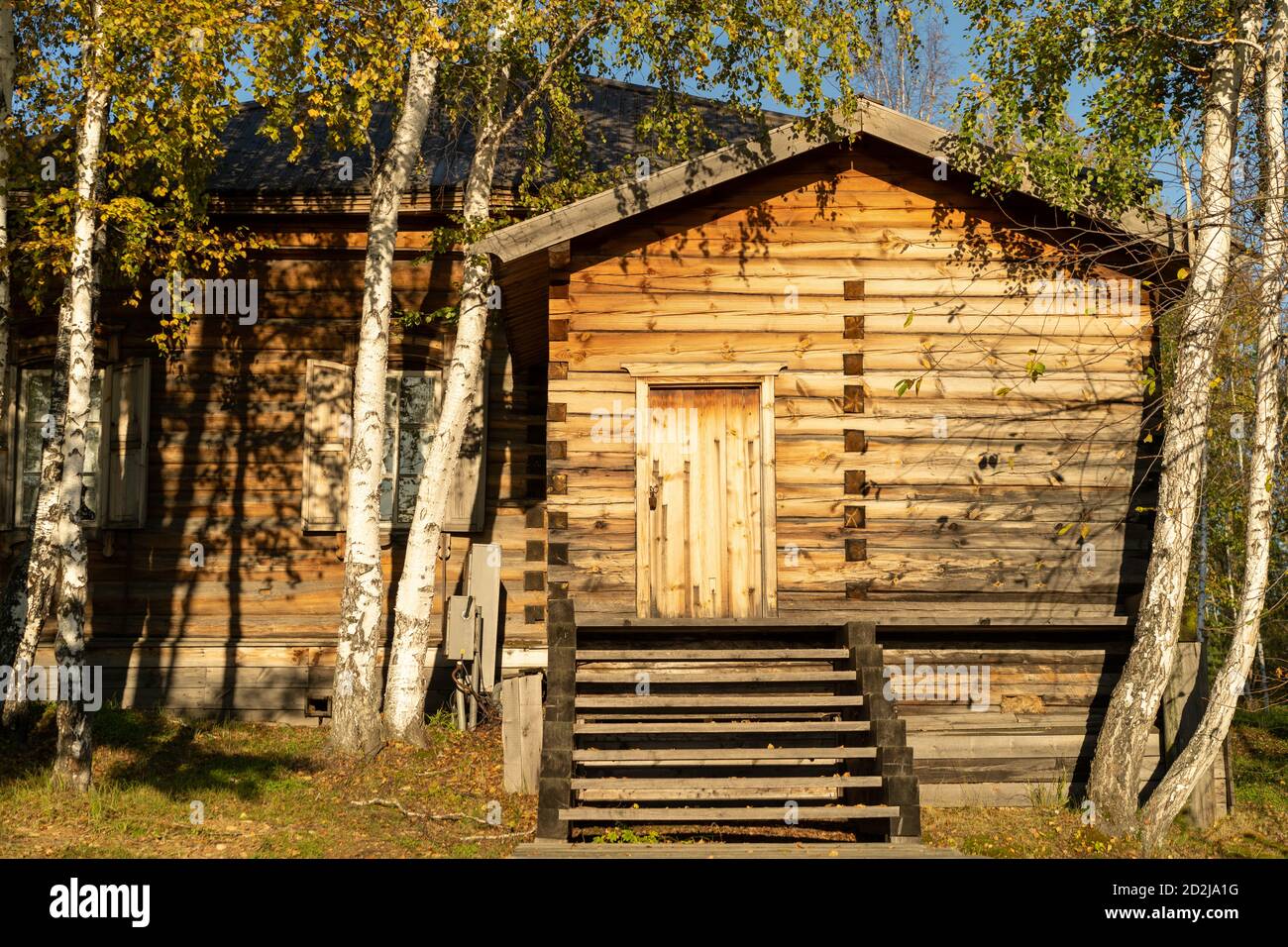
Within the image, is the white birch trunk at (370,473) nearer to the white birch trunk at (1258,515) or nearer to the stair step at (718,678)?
the stair step at (718,678)

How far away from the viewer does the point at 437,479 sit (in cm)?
1227

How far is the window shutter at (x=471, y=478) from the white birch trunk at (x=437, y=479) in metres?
1.42

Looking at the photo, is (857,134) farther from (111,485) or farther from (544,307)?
(111,485)

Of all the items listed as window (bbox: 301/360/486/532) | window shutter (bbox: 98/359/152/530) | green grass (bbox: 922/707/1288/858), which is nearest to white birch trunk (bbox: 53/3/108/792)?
window shutter (bbox: 98/359/152/530)

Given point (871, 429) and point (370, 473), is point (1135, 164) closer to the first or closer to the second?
point (871, 429)

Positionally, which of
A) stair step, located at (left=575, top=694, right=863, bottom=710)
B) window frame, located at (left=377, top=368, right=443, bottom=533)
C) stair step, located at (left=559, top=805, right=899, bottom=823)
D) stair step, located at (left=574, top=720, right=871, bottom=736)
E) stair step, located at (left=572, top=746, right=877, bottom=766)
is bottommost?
stair step, located at (left=559, top=805, right=899, bottom=823)

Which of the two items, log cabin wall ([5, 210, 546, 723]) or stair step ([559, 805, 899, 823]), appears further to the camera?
log cabin wall ([5, 210, 546, 723])

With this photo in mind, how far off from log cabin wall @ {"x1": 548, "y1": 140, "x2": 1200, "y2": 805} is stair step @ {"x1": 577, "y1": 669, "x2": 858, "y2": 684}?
80 centimetres

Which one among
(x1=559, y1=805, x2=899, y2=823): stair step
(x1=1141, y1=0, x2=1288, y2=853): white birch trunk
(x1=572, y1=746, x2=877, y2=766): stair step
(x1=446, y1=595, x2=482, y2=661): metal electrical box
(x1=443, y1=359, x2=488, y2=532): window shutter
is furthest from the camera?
(x1=443, y1=359, x2=488, y2=532): window shutter

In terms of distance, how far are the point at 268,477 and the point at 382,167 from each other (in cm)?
420

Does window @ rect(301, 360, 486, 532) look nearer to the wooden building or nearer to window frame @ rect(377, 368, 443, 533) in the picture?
window frame @ rect(377, 368, 443, 533)

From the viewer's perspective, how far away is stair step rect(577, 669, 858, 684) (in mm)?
10023

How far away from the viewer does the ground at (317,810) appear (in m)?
9.17
